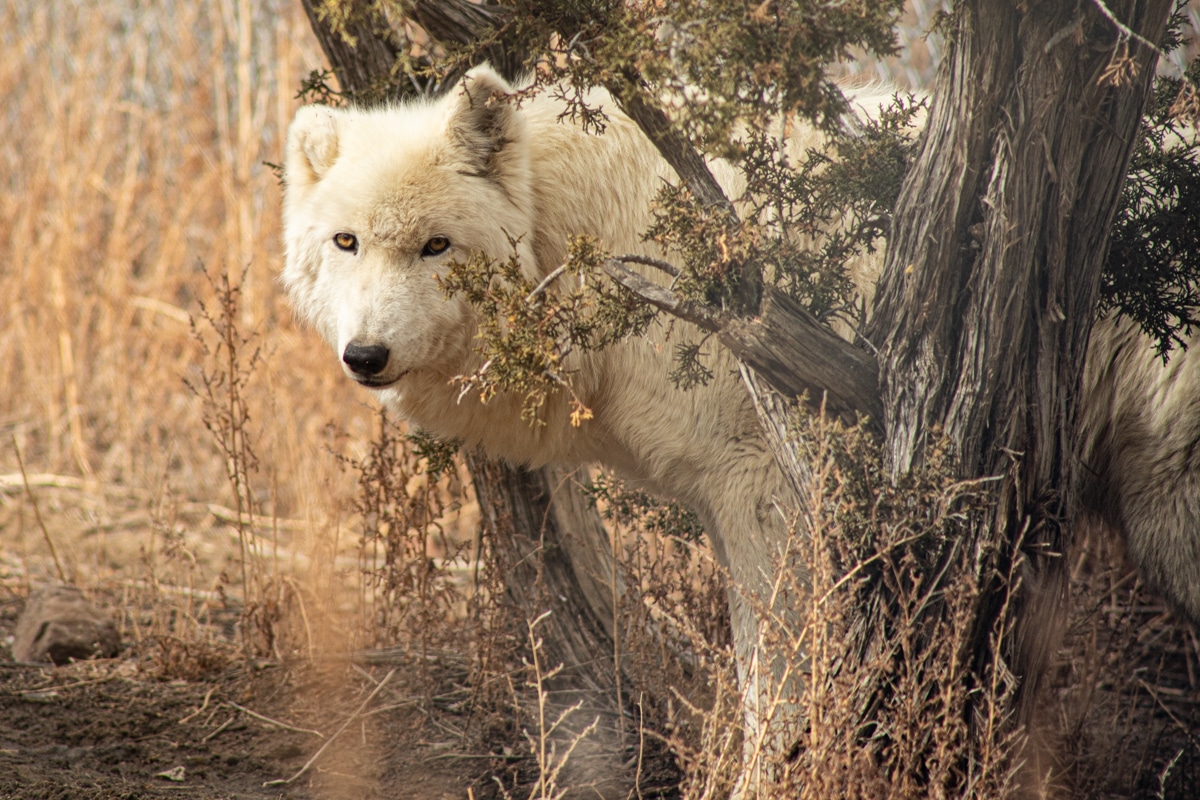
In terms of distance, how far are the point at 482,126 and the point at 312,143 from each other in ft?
2.04

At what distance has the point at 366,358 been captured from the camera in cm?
296

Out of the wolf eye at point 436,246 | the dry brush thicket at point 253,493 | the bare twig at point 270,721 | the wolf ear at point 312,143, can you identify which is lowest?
the bare twig at point 270,721

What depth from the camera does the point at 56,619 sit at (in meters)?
4.48

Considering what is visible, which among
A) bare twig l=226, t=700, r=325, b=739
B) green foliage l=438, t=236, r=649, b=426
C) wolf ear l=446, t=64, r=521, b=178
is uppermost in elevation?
wolf ear l=446, t=64, r=521, b=178

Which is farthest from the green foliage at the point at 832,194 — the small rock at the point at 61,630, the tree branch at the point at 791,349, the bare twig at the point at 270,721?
the small rock at the point at 61,630

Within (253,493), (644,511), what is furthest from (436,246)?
(253,493)

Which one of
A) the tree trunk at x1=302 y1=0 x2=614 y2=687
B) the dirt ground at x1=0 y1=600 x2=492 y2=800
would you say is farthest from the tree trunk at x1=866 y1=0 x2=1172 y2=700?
the dirt ground at x1=0 y1=600 x2=492 y2=800

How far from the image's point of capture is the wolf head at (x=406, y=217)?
9.95 feet

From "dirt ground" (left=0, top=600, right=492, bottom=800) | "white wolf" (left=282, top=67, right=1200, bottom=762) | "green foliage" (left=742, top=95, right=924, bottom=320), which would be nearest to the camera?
"green foliage" (left=742, top=95, right=924, bottom=320)

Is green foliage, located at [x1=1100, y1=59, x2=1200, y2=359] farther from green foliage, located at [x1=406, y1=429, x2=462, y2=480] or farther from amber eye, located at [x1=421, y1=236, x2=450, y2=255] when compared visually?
green foliage, located at [x1=406, y1=429, x2=462, y2=480]

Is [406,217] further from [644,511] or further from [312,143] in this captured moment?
[644,511]

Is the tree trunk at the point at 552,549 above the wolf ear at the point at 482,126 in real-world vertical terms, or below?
below

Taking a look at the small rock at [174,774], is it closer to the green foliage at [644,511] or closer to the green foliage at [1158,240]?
the green foliage at [644,511]

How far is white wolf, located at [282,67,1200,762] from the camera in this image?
10.1 feet
